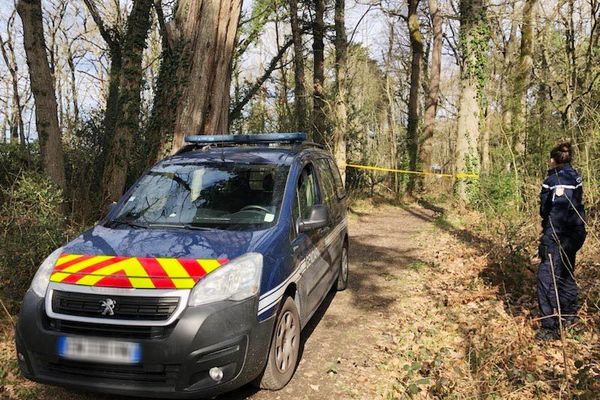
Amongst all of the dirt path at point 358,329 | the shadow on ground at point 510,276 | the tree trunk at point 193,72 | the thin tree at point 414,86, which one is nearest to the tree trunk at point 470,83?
the dirt path at point 358,329

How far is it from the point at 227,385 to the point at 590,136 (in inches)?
259

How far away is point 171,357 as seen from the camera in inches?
121

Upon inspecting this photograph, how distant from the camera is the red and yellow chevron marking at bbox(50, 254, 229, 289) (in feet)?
10.4

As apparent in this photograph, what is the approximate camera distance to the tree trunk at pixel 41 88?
25.6 feet

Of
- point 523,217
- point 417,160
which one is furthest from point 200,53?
point 417,160

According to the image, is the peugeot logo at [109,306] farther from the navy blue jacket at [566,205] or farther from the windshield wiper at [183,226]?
the navy blue jacket at [566,205]

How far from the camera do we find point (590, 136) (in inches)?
279

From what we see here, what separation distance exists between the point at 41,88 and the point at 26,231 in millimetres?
2988

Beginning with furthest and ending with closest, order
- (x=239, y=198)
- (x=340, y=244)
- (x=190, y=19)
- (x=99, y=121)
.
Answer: (x=99, y=121) < (x=190, y=19) < (x=340, y=244) < (x=239, y=198)

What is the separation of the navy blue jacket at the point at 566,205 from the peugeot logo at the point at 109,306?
13.4 feet

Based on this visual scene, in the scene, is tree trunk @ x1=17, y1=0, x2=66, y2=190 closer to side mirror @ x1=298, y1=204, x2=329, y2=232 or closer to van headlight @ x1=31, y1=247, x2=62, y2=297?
→ van headlight @ x1=31, y1=247, x2=62, y2=297

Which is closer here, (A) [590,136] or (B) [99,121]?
(A) [590,136]

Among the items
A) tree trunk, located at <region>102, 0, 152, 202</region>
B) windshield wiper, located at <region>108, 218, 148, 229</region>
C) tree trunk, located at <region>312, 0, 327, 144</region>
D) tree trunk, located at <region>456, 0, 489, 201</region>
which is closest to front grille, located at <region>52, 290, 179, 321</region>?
windshield wiper, located at <region>108, 218, 148, 229</region>

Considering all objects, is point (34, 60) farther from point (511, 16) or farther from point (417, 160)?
point (417, 160)
